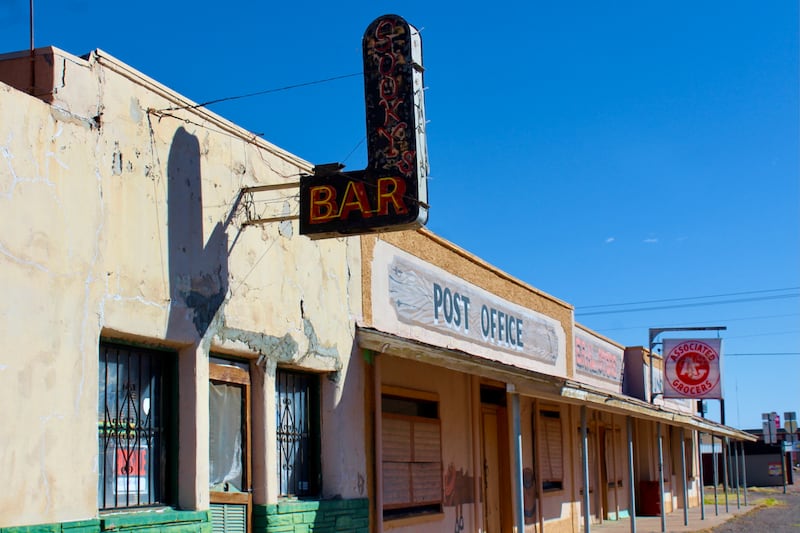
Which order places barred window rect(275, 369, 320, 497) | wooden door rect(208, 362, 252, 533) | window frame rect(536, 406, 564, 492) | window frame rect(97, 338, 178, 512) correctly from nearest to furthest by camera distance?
window frame rect(97, 338, 178, 512) < wooden door rect(208, 362, 252, 533) < barred window rect(275, 369, 320, 497) < window frame rect(536, 406, 564, 492)

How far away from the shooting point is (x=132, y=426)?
8172 millimetres

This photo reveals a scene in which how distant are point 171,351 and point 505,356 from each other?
9.38 meters

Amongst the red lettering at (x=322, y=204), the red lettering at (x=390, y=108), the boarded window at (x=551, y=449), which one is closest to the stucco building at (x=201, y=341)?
the red lettering at (x=322, y=204)

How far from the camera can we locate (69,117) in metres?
7.62

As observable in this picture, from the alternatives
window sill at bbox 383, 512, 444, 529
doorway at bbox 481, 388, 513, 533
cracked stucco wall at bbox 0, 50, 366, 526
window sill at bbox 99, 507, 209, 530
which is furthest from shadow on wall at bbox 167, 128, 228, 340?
doorway at bbox 481, 388, 513, 533

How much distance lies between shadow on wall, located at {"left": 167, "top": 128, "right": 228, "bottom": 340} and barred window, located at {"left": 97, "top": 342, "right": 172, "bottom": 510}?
1.36ft

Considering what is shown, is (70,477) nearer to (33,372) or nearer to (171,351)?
(33,372)

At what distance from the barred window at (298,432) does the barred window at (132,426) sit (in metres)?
2.03

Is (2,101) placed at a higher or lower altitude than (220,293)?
higher

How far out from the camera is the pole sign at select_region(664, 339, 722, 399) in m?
26.8

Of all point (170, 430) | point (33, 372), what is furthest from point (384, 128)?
point (33, 372)

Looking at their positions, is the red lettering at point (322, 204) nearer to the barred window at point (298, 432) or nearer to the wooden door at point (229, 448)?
the wooden door at point (229, 448)

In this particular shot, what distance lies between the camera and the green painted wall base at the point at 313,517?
9.73 m

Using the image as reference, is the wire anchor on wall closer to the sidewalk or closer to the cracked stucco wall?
the cracked stucco wall
